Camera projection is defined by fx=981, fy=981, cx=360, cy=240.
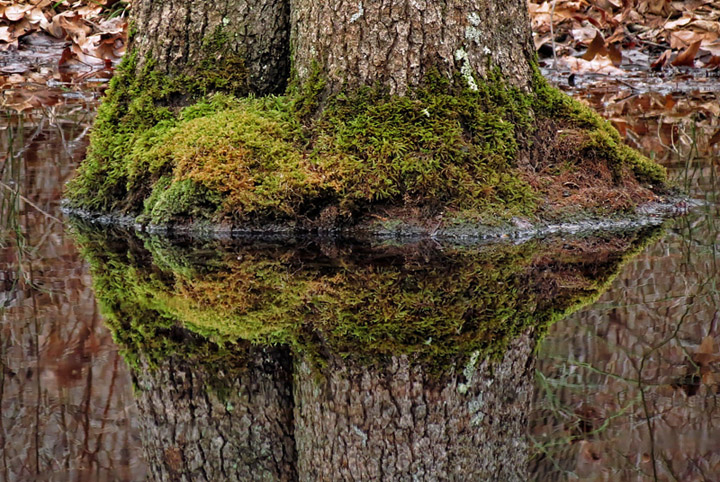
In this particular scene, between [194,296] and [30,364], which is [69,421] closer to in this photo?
[30,364]

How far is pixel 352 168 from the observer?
178 inches

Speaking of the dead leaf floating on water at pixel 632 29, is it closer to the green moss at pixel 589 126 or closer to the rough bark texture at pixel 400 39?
the green moss at pixel 589 126

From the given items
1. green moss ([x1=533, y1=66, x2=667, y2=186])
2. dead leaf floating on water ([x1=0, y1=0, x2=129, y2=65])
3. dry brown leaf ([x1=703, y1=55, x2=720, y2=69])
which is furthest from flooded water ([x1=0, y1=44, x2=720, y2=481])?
dead leaf floating on water ([x1=0, y1=0, x2=129, y2=65])

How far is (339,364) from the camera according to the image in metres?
2.95

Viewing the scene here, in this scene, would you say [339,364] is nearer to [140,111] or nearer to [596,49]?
[140,111]

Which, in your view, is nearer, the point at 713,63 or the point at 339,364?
the point at 339,364

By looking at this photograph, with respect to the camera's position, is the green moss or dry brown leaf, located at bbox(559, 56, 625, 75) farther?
dry brown leaf, located at bbox(559, 56, 625, 75)

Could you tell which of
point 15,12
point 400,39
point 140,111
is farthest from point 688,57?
point 15,12

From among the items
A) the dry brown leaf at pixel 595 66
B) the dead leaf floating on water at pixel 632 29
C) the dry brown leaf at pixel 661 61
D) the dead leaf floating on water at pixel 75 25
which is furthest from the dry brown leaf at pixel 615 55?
the dead leaf floating on water at pixel 75 25

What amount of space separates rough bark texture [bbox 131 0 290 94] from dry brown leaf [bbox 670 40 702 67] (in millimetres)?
6630

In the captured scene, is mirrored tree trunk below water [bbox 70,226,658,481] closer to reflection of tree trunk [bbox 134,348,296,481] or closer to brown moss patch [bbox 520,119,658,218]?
reflection of tree trunk [bbox 134,348,296,481]

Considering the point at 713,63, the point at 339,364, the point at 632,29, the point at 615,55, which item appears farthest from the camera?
the point at 632,29

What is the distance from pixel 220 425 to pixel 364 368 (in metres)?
0.45

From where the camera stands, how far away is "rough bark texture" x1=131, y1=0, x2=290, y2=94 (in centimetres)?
495
